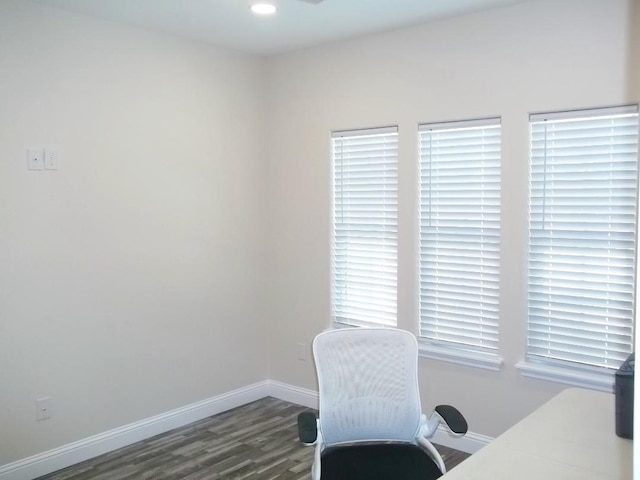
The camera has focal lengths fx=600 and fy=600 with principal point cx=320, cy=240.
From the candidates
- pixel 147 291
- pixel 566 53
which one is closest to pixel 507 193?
pixel 566 53

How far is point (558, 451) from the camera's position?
2.08 m

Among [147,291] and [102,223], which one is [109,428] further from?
[102,223]

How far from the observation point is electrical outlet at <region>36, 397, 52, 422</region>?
349 cm

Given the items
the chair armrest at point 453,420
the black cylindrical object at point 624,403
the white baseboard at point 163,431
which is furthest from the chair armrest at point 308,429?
the white baseboard at point 163,431

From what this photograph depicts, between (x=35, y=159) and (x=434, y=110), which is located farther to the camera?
(x=434, y=110)

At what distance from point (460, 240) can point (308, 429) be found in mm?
1833

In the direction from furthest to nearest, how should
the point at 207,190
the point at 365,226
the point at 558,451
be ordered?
the point at 207,190, the point at 365,226, the point at 558,451

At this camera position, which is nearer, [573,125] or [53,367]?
[573,125]

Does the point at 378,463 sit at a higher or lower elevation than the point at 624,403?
lower

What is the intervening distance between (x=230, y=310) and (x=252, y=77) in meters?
1.82

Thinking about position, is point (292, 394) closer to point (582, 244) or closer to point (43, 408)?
point (43, 408)

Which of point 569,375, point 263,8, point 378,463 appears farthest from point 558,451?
point 263,8

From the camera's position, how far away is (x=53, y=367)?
3.56 meters

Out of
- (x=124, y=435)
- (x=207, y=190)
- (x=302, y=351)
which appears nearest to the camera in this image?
(x=124, y=435)
